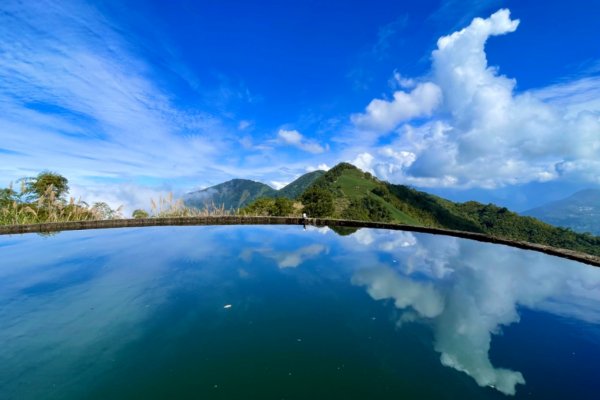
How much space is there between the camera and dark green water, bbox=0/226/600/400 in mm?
2369

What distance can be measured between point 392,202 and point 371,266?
63.1 meters

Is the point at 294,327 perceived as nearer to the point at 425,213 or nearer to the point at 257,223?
the point at 257,223

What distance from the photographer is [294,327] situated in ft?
11.0

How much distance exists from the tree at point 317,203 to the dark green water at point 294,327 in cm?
2189

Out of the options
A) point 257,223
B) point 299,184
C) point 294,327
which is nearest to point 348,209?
point 257,223

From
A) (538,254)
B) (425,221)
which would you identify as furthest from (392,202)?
(538,254)

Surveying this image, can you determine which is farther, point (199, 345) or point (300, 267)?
point (300, 267)

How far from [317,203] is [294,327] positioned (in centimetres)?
2572

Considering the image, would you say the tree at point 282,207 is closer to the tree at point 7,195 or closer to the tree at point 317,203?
the tree at point 317,203

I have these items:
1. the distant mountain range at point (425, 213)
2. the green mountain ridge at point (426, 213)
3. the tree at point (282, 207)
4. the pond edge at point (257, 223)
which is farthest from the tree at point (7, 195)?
the green mountain ridge at point (426, 213)

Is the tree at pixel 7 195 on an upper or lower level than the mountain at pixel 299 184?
lower

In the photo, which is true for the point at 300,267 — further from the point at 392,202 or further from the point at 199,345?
the point at 392,202

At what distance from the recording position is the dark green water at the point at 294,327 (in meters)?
2.37

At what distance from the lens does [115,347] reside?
2.85 m
